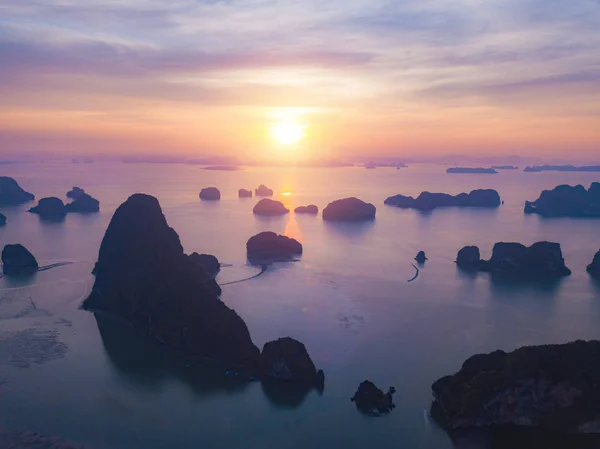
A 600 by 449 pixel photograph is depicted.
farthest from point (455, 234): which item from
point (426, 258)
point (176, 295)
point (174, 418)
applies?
point (174, 418)

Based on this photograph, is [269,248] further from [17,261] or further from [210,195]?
A: [210,195]

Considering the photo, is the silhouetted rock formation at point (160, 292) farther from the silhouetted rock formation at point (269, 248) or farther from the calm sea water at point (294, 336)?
the silhouetted rock formation at point (269, 248)

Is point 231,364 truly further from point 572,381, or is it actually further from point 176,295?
point 572,381

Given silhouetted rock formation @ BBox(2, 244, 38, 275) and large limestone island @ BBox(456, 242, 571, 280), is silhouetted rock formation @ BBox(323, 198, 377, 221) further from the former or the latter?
silhouetted rock formation @ BBox(2, 244, 38, 275)

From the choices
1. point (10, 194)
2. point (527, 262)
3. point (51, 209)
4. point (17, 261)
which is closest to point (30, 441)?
point (17, 261)

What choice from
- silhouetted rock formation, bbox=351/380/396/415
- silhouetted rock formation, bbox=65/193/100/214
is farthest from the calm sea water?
silhouetted rock formation, bbox=65/193/100/214

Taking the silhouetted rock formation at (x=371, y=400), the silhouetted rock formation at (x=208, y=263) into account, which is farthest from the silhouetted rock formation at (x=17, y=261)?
the silhouetted rock formation at (x=371, y=400)
